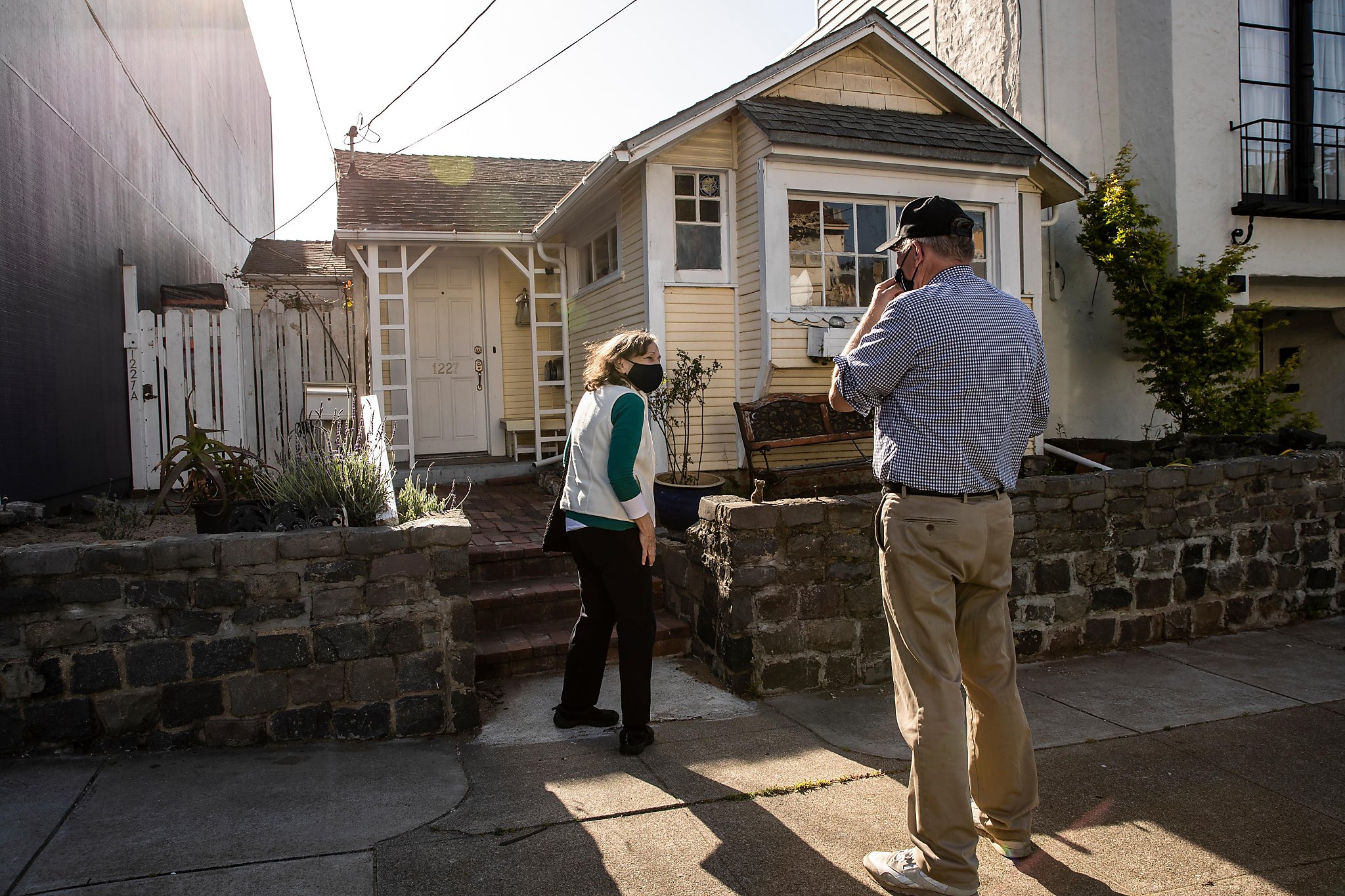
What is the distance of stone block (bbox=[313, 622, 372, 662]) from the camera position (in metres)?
4.11

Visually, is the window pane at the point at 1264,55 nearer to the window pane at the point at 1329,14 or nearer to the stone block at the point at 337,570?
the window pane at the point at 1329,14

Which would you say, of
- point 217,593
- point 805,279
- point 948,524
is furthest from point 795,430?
point 948,524

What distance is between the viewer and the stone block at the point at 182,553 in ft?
12.8

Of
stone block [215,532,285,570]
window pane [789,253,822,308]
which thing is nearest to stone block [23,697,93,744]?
stone block [215,532,285,570]

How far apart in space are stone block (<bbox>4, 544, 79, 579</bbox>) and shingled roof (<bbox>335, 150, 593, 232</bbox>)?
21.1 feet

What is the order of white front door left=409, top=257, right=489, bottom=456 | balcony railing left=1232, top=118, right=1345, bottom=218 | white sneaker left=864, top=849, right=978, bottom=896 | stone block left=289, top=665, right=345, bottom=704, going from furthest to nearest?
white front door left=409, top=257, right=489, bottom=456
balcony railing left=1232, top=118, right=1345, bottom=218
stone block left=289, top=665, right=345, bottom=704
white sneaker left=864, top=849, right=978, bottom=896

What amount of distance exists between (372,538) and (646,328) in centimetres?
465

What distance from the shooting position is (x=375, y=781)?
371 centimetres

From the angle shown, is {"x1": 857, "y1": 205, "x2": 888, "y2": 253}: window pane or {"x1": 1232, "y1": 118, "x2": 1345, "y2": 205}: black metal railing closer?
{"x1": 857, "y1": 205, "x2": 888, "y2": 253}: window pane

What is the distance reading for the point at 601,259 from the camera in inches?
397

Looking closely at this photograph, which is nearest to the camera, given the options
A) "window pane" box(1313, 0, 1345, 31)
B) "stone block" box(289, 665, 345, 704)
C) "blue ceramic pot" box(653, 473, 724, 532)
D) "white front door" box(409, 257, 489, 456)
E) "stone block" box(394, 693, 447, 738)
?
"stone block" box(289, 665, 345, 704)

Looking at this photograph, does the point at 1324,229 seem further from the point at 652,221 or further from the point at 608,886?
the point at 608,886

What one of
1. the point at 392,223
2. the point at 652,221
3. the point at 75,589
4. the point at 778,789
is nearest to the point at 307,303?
the point at 392,223

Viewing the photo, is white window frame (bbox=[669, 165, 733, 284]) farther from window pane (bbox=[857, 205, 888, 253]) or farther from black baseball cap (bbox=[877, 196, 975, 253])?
black baseball cap (bbox=[877, 196, 975, 253])
